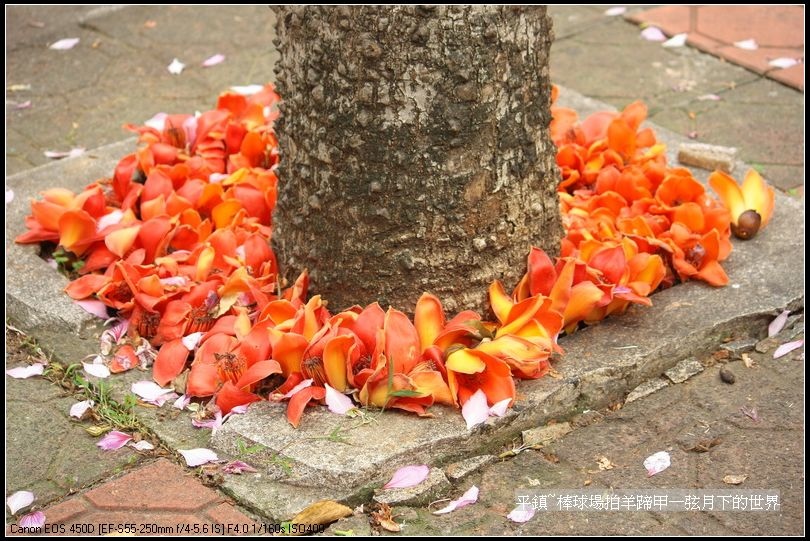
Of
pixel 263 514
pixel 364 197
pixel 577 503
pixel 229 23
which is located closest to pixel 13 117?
pixel 229 23

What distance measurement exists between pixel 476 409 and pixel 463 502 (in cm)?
24

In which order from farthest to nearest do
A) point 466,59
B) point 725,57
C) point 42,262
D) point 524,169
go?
point 725,57
point 42,262
point 524,169
point 466,59

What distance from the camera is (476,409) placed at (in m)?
2.60

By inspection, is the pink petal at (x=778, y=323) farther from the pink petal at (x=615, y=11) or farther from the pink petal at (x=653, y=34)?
the pink petal at (x=615, y=11)

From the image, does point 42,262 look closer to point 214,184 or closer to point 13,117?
point 214,184

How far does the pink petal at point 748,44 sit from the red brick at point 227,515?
3.69 metres

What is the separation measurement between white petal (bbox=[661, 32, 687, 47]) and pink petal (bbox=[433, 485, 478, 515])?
3.31 metres

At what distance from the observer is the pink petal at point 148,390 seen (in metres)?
2.78

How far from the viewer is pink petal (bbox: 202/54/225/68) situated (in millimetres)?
5093

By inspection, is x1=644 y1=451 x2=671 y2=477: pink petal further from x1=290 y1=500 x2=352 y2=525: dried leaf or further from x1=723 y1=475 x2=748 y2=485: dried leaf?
x1=290 y1=500 x2=352 y2=525: dried leaf

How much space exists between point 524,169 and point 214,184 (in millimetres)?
1086

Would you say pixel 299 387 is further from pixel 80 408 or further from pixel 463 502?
pixel 80 408

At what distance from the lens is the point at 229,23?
5.52m

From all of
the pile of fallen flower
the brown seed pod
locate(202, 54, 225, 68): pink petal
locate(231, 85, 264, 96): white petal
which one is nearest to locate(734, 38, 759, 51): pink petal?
the pile of fallen flower
